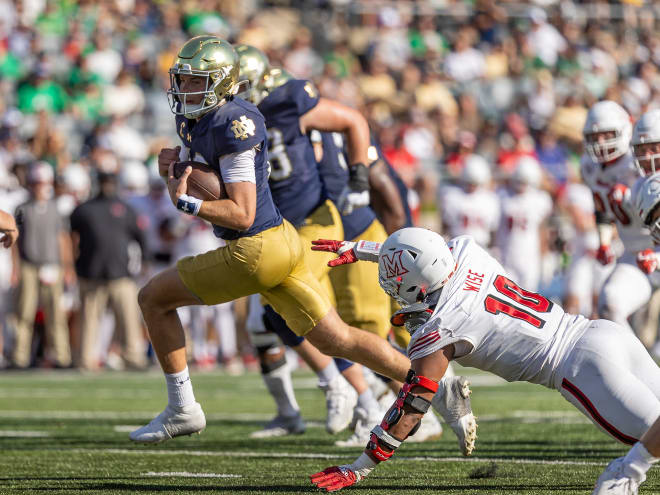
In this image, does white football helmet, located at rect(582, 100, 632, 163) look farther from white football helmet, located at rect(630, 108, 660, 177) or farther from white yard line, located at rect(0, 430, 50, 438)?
white yard line, located at rect(0, 430, 50, 438)

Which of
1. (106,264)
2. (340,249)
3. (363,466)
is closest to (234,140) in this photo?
(340,249)

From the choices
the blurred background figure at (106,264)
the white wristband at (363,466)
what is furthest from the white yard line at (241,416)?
the blurred background figure at (106,264)

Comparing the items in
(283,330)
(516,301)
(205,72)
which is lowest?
(283,330)

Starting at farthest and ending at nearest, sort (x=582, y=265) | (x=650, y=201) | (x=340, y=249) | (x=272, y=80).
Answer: (x=582, y=265) → (x=272, y=80) → (x=340, y=249) → (x=650, y=201)

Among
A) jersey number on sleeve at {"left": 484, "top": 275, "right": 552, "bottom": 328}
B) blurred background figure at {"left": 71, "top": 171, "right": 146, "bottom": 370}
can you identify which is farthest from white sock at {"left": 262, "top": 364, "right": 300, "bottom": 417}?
blurred background figure at {"left": 71, "top": 171, "right": 146, "bottom": 370}

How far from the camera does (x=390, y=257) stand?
4.23 meters

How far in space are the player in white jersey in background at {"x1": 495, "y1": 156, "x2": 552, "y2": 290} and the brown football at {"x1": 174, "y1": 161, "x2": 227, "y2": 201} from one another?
826cm

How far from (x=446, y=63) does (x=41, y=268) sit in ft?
24.9

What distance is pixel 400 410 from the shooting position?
4.16m

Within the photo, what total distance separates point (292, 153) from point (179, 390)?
5.28ft

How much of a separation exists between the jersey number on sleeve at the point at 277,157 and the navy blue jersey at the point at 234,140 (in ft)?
3.28

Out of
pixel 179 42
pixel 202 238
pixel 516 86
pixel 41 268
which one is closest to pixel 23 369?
pixel 41 268

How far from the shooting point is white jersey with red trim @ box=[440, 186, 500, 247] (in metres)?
12.9

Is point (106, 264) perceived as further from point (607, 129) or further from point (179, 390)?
point (179, 390)
